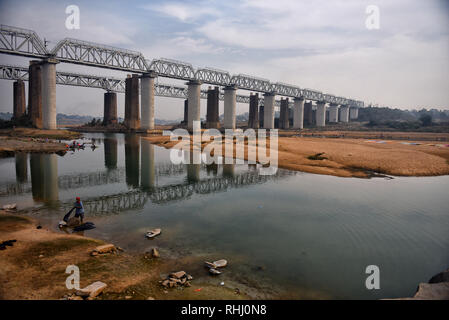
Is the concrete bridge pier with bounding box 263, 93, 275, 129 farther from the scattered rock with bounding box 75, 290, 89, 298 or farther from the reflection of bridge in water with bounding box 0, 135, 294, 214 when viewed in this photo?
the scattered rock with bounding box 75, 290, 89, 298

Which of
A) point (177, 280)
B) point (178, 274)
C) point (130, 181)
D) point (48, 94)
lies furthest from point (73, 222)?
point (48, 94)

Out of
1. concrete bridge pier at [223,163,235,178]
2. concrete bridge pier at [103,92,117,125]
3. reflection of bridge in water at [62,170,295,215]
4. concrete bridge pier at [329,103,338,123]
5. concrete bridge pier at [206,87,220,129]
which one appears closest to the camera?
reflection of bridge in water at [62,170,295,215]

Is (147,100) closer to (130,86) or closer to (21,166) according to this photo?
(130,86)

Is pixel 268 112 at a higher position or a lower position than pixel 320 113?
lower

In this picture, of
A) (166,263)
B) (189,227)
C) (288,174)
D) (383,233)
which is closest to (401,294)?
(383,233)

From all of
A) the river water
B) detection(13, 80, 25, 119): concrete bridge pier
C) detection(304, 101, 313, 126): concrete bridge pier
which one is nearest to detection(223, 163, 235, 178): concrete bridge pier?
the river water
